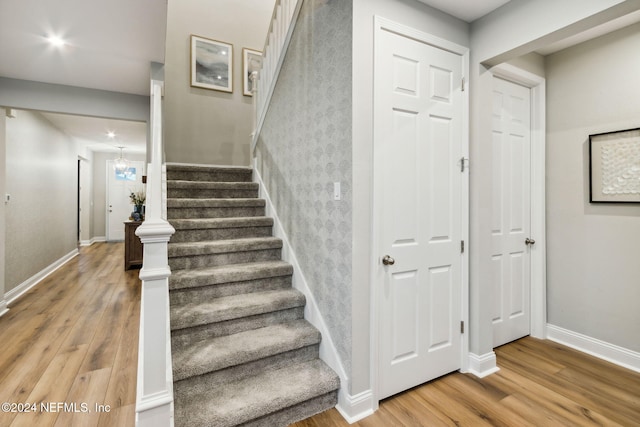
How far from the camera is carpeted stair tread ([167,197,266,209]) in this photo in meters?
2.84

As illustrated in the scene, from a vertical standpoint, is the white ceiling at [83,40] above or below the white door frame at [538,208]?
above

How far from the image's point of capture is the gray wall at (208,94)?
14.1 feet

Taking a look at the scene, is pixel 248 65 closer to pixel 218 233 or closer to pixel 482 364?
pixel 218 233

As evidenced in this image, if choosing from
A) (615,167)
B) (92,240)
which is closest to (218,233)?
(615,167)

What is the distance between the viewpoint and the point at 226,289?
92.0 inches

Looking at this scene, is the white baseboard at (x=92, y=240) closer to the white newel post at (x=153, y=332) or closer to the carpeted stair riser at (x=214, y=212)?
the carpeted stair riser at (x=214, y=212)

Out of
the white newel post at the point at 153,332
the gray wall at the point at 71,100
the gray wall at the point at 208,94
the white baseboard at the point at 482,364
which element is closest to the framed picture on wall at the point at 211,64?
the gray wall at the point at 208,94

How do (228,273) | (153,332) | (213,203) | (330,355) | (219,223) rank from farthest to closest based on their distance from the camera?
(213,203)
(219,223)
(228,273)
(330,355)
(153,332)

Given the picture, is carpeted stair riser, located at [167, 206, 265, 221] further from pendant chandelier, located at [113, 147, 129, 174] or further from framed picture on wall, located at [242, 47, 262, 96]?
pendant chandelier, located at [113, 147, 129, 174]

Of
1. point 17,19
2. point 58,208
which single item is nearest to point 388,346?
point 17,19

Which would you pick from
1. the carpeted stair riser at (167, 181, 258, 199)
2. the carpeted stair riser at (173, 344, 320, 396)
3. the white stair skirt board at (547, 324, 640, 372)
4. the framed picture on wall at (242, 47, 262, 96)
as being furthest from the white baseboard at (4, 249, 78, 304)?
the white stair skirt board at (547, 324, 640, 372)

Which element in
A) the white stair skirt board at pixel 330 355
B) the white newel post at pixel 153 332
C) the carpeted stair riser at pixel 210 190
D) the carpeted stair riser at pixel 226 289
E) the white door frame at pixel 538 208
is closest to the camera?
the white newel post at pixel 153 332

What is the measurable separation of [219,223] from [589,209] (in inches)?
123

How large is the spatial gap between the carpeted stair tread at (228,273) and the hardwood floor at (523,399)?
1039 millimetres
